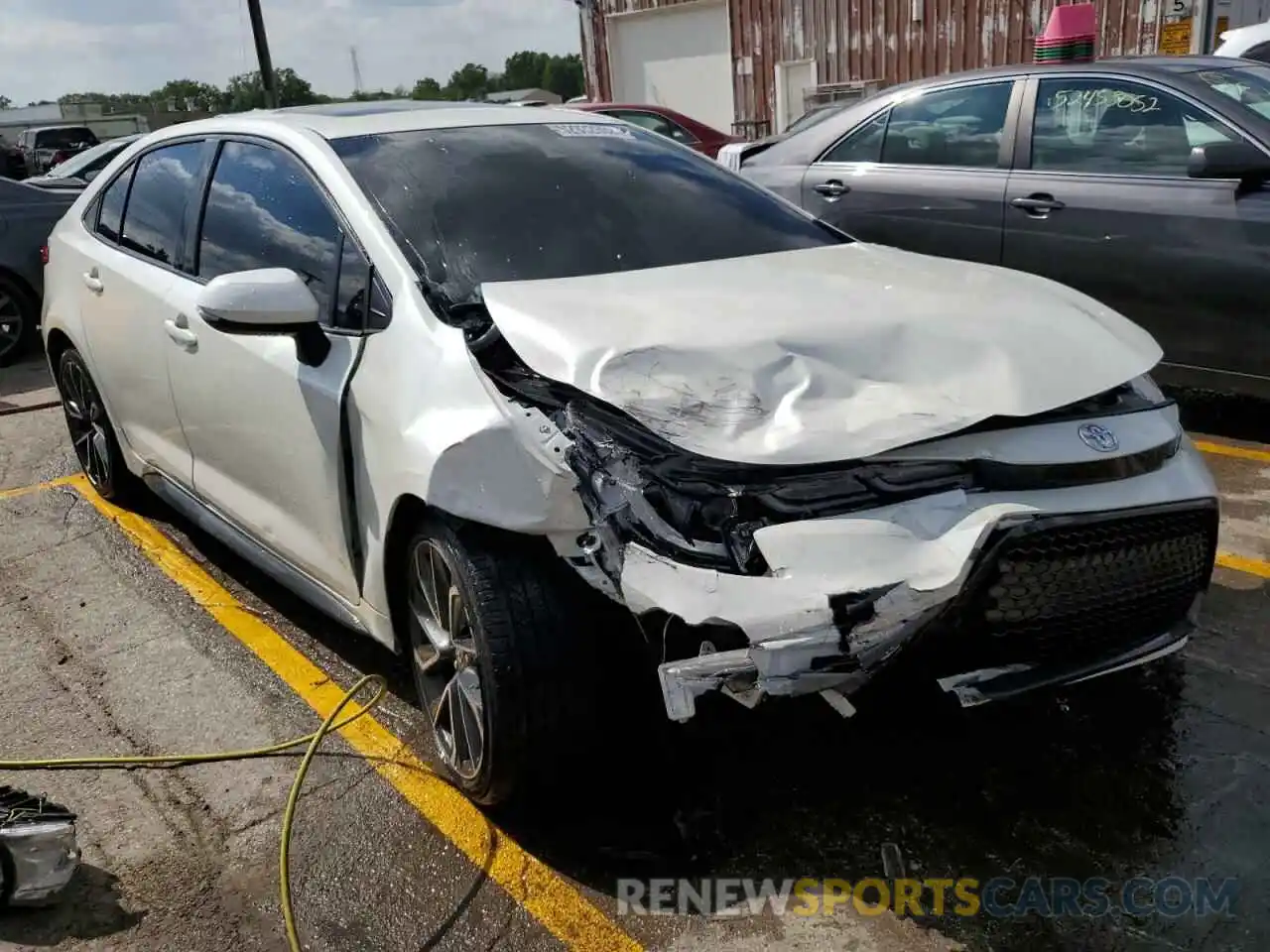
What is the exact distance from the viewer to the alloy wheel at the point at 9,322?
820 cm

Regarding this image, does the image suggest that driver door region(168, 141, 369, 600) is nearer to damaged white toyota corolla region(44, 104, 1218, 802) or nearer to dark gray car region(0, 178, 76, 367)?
damaged white toyota corolla region(44, 104, 1218, 802)

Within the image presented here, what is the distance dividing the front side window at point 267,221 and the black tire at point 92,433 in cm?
137

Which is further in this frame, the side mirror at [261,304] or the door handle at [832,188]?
the door handle at [832,188]

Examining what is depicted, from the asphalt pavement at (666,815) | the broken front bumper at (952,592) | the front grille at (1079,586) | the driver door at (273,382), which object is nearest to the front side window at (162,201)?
the driver door at (273,382)

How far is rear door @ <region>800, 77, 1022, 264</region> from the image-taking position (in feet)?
17.2

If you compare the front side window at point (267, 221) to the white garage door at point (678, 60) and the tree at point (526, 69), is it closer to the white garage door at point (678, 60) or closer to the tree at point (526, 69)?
the white garage door at point (678, 60)

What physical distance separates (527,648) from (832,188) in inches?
162

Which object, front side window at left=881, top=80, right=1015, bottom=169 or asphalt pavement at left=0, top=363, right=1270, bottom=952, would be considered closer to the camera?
asphalt pavement at left=0, top=363, right=1270, bottom=952

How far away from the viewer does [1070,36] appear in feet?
18.1

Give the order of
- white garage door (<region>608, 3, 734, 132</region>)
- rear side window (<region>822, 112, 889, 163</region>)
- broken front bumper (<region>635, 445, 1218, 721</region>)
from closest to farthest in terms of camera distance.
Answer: broken front bumper (<region>635, 445, 1218, 721</region>)
rear side window (<region>822, 112, 889, 163</region>)
white garage door (<region>608, 3, 734, 132</region>)

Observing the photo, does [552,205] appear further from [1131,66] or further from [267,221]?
[1131,66]

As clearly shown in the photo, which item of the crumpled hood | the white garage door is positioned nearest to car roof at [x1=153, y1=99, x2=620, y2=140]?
the crumpled hood

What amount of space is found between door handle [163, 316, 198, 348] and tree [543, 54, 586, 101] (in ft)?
243

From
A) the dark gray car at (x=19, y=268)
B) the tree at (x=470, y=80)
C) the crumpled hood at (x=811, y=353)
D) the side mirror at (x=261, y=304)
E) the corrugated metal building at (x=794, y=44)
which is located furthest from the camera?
the tree at (x=470, y=80)
